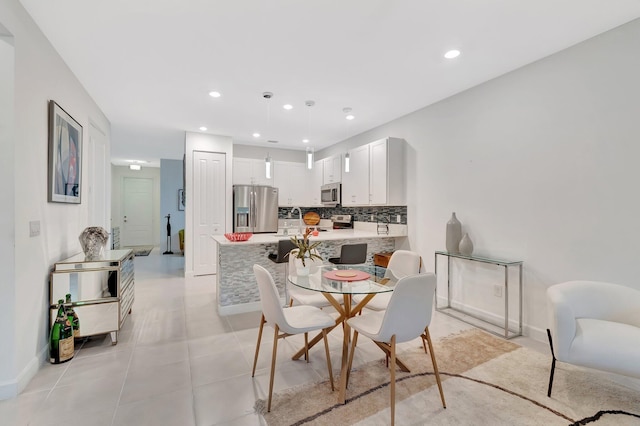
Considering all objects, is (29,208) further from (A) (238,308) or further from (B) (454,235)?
(B) (454,235)

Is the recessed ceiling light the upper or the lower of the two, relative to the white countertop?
upper

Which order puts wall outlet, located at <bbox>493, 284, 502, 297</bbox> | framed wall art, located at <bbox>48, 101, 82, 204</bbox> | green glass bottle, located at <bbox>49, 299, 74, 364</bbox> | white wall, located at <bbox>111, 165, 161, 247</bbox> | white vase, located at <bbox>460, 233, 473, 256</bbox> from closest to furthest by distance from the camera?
green glass bottle, located at <bbox>49, 299, 74, 364</bbox> < framed wall art, located at <bbox>48, 101, 82, 204</bbox> < wall outlet, located at <bbox>493, 284, 502, 297</bbox> < white vase, located at <bbox>460, 233, 473, 256</bbox> < white wall, located at <bbox>111, 165, 161, 247</bbox>

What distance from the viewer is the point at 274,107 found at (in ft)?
13.4

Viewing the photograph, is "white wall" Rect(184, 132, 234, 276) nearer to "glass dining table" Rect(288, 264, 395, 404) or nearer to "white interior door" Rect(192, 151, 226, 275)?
"white interior door" Rect(192, 151, 226, 275)

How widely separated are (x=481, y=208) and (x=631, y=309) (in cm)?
152

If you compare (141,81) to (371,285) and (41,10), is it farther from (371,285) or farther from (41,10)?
(371,285)

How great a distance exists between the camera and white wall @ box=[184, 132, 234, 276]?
5.44 metres

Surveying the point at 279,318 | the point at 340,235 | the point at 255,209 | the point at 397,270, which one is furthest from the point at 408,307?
the point at 255,209

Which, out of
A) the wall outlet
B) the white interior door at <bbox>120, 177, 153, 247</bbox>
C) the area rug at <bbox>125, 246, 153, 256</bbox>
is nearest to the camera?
the wall outlet

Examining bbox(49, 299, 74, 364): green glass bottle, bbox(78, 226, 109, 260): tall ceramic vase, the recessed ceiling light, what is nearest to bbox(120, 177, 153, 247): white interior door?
bbox(78, 226, 109, 260): tall ceramic vase

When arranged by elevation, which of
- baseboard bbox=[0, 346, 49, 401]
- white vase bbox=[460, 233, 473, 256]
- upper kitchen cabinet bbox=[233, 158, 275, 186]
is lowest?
baseboard bbox=[0, 346, 49, 401]

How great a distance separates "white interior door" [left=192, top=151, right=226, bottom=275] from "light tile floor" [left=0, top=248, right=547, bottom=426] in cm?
202

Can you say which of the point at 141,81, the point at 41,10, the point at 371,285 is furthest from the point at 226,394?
the point at 141,81

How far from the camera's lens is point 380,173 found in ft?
14.8
